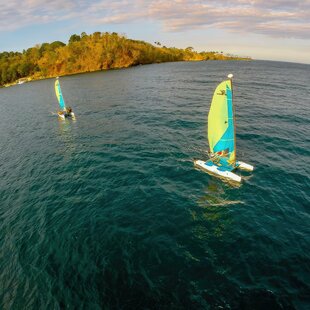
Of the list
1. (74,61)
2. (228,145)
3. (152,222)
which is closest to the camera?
(152,222)

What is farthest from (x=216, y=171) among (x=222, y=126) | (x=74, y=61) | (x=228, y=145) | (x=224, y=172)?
(x=74, y=61)

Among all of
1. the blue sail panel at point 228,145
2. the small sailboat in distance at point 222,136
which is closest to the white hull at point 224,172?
the small sailboat in distance at point 222,136

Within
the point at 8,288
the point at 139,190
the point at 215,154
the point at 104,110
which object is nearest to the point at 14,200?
the point at 8,288

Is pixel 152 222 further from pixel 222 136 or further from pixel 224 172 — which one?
pixel 222 136

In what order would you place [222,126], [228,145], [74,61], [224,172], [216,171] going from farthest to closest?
[74,61]
[216,171]
[228,145]
[224,172]
[222,126]

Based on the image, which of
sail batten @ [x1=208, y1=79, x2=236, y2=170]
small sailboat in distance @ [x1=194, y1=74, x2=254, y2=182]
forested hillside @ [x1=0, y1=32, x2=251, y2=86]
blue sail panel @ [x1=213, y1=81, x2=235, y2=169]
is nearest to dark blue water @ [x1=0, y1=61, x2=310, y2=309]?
small sailboat in distance @ [x1=194, y1=74, x2=254, y2=182]

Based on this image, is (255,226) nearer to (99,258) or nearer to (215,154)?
(215,154)

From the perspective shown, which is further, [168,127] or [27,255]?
[168,127]
